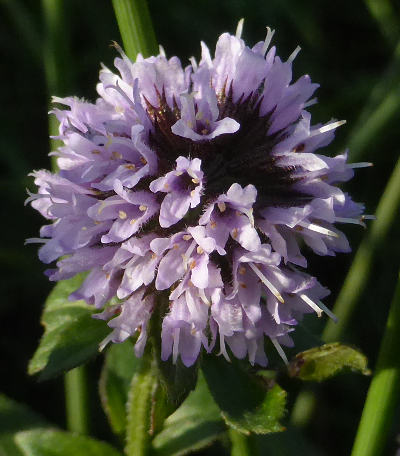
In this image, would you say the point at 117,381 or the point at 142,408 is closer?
the point at 142,408

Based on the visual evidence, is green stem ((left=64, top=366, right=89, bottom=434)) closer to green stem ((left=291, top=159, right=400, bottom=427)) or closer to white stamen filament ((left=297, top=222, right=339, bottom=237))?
green stem ((left=291, top=159, right=400, bottom=427))

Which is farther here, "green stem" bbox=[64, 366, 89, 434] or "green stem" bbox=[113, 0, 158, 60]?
"green stem" bbox=[64, 366, 89, 434]

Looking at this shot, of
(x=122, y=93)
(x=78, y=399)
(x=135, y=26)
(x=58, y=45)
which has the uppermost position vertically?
(x=58, y=45)

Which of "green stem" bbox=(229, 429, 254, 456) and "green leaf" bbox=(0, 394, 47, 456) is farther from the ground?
"green leaf" bbox=(0, 394, 47, 456)

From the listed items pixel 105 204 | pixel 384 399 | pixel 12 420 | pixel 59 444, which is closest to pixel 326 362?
pixel 384 399

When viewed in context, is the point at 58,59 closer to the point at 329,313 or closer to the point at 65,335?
the point at 65,335

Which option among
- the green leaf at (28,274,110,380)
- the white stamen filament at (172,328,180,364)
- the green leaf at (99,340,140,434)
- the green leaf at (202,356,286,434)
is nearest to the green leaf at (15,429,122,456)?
the green leaf at (99,340,140,434)

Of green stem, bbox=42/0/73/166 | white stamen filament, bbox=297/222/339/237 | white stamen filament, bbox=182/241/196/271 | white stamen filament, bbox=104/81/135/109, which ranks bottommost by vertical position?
white stamen filament, bbox=297/222/339/237

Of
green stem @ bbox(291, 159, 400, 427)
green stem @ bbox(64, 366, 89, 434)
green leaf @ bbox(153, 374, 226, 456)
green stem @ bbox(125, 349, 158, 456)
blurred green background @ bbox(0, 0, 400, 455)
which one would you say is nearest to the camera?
green stem @ bbox(125, 349, 158, 456)
